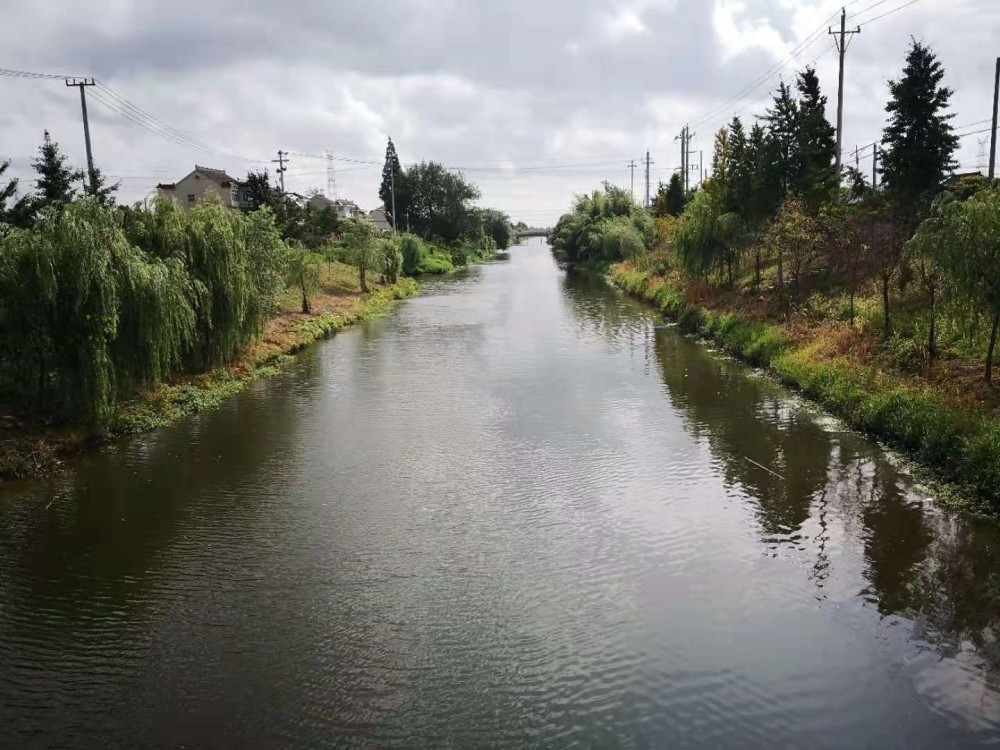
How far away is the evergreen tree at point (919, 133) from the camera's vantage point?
79.0 ft

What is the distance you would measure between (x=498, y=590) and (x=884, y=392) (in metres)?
9.96

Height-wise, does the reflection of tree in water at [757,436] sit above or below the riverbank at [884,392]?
below

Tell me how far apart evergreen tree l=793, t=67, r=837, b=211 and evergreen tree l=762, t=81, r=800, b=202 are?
0.18 m

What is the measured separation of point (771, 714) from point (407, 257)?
56491mm

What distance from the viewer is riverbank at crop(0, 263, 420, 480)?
1389 cm

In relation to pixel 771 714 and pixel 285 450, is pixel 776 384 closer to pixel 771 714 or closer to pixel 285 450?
pixel 285 450

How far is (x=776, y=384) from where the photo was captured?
19.7 metres

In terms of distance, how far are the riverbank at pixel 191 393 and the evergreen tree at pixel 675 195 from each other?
29.0 m

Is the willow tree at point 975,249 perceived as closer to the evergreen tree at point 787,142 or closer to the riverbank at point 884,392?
the riverbank at point 884,392

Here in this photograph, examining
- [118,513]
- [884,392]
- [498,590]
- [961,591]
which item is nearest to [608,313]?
[884,392]

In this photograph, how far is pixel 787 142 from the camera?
28219mm

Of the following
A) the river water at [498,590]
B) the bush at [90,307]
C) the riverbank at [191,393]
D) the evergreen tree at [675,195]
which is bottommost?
the river water at [498,590]

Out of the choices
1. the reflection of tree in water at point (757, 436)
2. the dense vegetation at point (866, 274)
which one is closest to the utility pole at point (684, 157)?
the dense vegetation at point (866, 274)


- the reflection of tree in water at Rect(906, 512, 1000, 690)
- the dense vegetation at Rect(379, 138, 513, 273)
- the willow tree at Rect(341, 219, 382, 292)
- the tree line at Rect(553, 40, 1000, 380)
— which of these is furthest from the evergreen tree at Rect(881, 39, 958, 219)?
the dense vegetation at Rect(379, 138, 513, 273)
